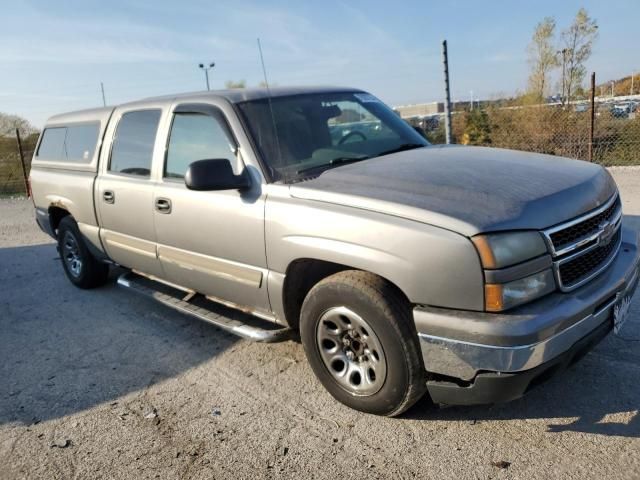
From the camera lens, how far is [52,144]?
20.2ft

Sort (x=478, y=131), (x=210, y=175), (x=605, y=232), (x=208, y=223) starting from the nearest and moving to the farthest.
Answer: (x=605, y=232) < (x=210, y=175) < (x=208, y=223) < (x=478, y=131)

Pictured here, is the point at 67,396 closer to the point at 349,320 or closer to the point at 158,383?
the point at 158,383

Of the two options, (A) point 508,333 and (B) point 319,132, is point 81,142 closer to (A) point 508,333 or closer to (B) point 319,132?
(B) point 319,132

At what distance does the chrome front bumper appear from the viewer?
2416mm

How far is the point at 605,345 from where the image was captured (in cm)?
368

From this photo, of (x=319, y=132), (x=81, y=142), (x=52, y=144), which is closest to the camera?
(x=319, y=132)

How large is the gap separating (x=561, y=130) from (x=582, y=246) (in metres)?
10.1

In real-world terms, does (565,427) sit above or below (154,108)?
below

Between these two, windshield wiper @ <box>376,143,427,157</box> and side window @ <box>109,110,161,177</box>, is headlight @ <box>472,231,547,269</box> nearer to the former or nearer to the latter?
windshield wiper @ <box>376,143,427,157</box>

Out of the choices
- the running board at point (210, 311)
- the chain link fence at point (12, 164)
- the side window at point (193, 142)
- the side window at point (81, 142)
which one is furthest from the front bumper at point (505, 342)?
the chain link fence at point (12, 164)

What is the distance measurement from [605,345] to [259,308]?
235cm

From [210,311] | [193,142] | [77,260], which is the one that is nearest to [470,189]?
[193,142]

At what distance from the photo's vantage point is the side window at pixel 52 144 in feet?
19.3

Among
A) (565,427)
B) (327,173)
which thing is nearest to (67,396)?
(327,173)
